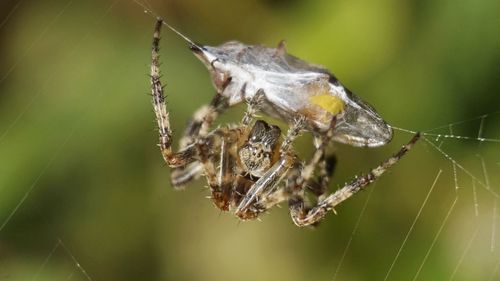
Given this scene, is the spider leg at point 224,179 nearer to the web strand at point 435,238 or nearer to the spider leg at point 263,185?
the spider leg at point 263,185

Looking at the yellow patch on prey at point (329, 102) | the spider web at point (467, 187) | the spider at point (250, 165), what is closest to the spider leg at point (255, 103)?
the spider at point (250, 165)

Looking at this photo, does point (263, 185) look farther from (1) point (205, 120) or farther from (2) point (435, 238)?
(2) point (435, 238)

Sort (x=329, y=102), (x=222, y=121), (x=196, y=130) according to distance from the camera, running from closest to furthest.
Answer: (x=329, y=102), (x=196, y=130), (x=222, y=121)

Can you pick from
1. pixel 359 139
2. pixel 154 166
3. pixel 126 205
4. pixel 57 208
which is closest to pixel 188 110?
pixel 154 166

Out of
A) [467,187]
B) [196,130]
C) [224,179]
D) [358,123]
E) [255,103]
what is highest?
[467,187]

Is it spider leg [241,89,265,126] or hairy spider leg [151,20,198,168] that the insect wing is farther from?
hairy spider leg [151,20,198,168]

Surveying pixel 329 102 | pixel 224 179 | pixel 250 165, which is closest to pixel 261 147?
pixel 250 165
